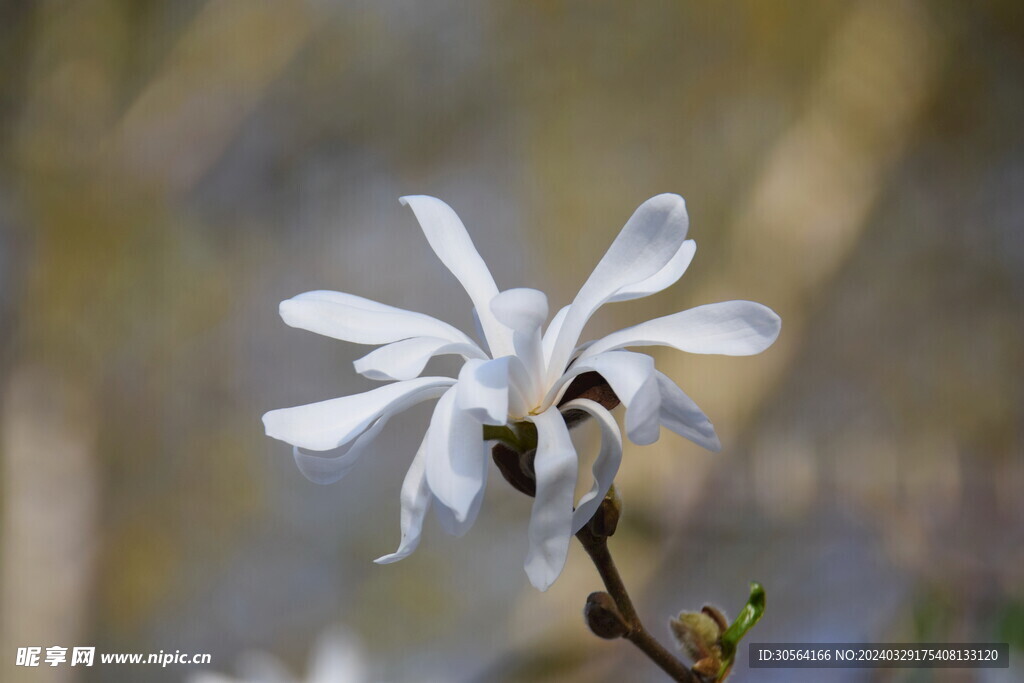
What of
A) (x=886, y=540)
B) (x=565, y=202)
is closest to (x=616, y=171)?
(x=565, y=202)

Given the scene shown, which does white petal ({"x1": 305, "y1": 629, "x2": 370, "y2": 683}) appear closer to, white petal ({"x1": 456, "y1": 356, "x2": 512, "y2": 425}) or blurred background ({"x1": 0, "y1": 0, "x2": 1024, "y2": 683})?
blurred background ({"x1": 0, "y1": 0, "x2": 1024, "y2": 683})

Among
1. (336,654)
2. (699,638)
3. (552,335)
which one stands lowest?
(336,654)

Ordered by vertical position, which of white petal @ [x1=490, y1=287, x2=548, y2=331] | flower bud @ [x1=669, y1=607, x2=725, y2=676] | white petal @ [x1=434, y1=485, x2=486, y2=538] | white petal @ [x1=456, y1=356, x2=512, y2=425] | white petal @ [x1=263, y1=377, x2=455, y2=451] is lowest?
flower bud @ [x1=669, y1=607, x2=725, y2=676]

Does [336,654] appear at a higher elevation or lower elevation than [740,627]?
lower

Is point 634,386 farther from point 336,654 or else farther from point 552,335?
point 336,654

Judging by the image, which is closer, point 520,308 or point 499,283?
point 520,308

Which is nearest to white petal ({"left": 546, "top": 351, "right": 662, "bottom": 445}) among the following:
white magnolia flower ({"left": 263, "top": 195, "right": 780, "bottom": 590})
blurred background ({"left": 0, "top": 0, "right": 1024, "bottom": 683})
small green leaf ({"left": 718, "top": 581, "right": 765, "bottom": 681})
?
white magnolia flower ({"left": 263, "top": 195, "right": 780, "bottom": 590})

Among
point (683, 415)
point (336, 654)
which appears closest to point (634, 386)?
point (683, 415)
